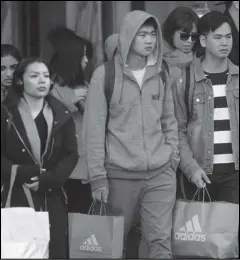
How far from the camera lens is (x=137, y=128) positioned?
287 inches

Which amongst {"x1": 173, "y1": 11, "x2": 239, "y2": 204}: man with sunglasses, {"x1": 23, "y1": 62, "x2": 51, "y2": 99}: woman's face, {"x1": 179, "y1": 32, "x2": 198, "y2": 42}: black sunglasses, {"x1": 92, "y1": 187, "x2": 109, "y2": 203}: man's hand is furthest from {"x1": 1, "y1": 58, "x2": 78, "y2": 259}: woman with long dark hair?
{"x1": 179, "y1": 32, "x2": 198, "y2": 42}: black sunglasses

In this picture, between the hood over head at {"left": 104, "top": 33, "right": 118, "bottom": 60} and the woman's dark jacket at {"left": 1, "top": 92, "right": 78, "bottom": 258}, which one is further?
the hood over head at {"left": 104, "top": 33, "right": 118, "bottom": 60}

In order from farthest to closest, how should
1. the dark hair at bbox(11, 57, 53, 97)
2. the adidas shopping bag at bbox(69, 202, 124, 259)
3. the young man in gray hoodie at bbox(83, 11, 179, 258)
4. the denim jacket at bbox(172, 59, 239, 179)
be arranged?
the denim jacket at bbox(172, 59, 239, 179)
the dark hair at bbox(11, 57, 53, 97)
the young man in gray hoodie at bbox(83, 11, 179, 258)
the adidas shopping bag at bbox(69, 202, 124, 259)

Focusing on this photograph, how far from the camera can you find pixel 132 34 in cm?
736

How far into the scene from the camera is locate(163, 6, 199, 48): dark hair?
803 cm

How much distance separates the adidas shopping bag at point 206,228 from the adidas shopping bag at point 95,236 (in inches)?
19.7

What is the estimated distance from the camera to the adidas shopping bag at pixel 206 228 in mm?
7387

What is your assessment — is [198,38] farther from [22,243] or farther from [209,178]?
[22,243]

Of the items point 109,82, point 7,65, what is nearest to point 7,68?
point 7,65

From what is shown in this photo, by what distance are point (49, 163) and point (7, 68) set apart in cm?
111

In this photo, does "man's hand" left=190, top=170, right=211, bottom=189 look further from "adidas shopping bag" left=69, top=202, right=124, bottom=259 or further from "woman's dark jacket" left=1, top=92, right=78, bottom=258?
"woman's dark jacket" left=1, top=92, right=78, bottom=258

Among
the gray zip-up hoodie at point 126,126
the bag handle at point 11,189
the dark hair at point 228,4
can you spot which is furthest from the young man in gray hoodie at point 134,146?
the dark hair at point 228,4

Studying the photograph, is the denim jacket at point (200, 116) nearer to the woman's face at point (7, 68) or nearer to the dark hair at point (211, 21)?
the dark hair at point (211, 21)

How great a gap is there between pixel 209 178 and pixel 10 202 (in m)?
1.46
